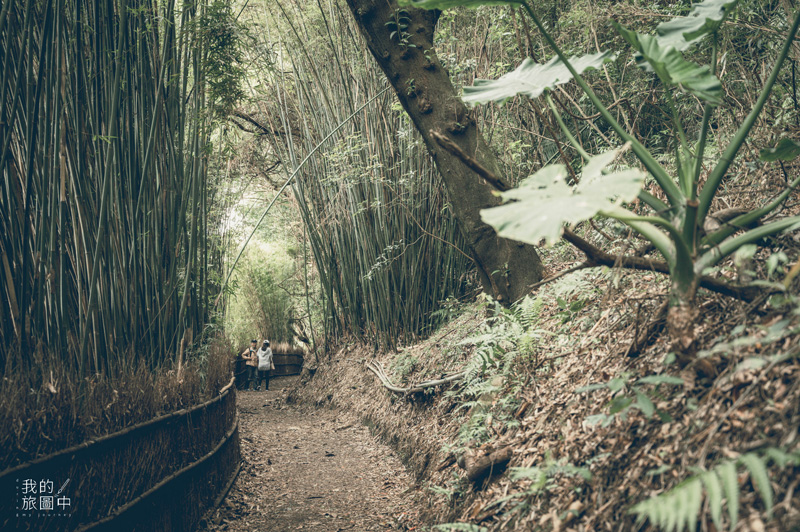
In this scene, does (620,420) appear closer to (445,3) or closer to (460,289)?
(445,3)

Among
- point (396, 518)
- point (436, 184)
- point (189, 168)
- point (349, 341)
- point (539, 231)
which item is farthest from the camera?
point (349, 341)

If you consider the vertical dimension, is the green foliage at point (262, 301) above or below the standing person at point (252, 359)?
above

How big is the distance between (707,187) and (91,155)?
7.27 feet

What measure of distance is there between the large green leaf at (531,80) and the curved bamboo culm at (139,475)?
167 centimetres

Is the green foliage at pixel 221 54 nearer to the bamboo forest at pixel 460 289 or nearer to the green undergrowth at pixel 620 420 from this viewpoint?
the bamboo forest at pixel 460 289

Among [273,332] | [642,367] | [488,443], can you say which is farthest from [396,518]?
[273,332]

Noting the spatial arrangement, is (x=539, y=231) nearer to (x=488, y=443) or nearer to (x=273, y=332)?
(x=488, y=443)

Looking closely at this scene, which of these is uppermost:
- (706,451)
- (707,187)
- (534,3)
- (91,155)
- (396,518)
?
(534,3)

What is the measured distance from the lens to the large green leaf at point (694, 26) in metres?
1.27

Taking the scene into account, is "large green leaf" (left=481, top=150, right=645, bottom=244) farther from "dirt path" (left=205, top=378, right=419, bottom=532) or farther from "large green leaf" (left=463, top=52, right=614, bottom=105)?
"dirt path" (left=205, top=378, right=419, bottom=532)

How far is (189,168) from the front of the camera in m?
2.61

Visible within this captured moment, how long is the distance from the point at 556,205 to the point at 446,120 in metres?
1.67

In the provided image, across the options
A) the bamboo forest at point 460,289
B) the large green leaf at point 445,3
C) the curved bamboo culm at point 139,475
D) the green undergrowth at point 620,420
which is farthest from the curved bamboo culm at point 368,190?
the large green leaf at point 445,3

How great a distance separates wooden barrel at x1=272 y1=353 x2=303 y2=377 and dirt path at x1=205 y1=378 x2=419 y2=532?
4.59 m
